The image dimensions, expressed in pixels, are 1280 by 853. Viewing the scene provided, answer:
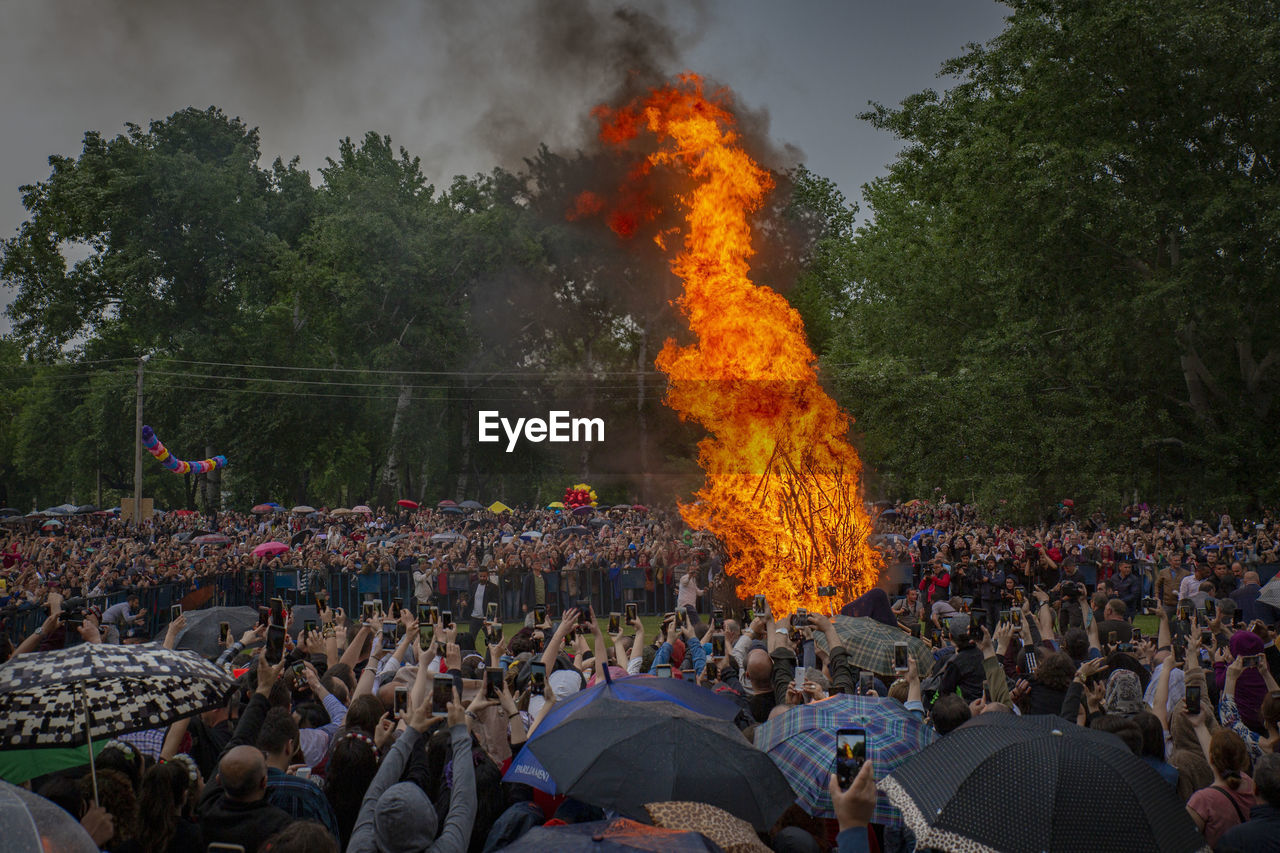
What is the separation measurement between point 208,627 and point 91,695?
23.5ft

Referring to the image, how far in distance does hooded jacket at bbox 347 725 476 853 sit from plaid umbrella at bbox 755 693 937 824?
5.02 feet

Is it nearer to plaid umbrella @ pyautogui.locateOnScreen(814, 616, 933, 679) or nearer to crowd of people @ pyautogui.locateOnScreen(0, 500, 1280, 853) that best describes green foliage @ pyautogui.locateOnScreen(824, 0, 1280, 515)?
crowd of people @ pyautogui.locateOnScreen(0, 500, 1280, 853)

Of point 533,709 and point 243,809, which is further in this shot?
point 533,709

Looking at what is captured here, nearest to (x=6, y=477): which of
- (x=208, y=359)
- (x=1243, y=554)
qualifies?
(x=208, y=359)

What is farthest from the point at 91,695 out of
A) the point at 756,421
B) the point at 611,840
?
the point at 756,421

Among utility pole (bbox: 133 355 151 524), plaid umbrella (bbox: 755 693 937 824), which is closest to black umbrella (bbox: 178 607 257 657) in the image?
plaid umbrella (bbox: 755 693 937 824)

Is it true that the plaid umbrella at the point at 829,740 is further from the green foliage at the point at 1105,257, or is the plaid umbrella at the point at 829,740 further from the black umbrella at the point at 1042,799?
the green foliage at the point at 1105,257

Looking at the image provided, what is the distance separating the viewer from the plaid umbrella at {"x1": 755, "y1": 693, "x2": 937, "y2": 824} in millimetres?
5207

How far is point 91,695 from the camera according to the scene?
5.32 meters

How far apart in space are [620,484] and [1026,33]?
116 feet

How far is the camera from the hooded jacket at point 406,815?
4379 mm

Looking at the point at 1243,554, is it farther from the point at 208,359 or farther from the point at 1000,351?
the point at 208,359

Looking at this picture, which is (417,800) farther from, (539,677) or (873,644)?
(873,644)

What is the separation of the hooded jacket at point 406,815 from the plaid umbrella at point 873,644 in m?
4.40
